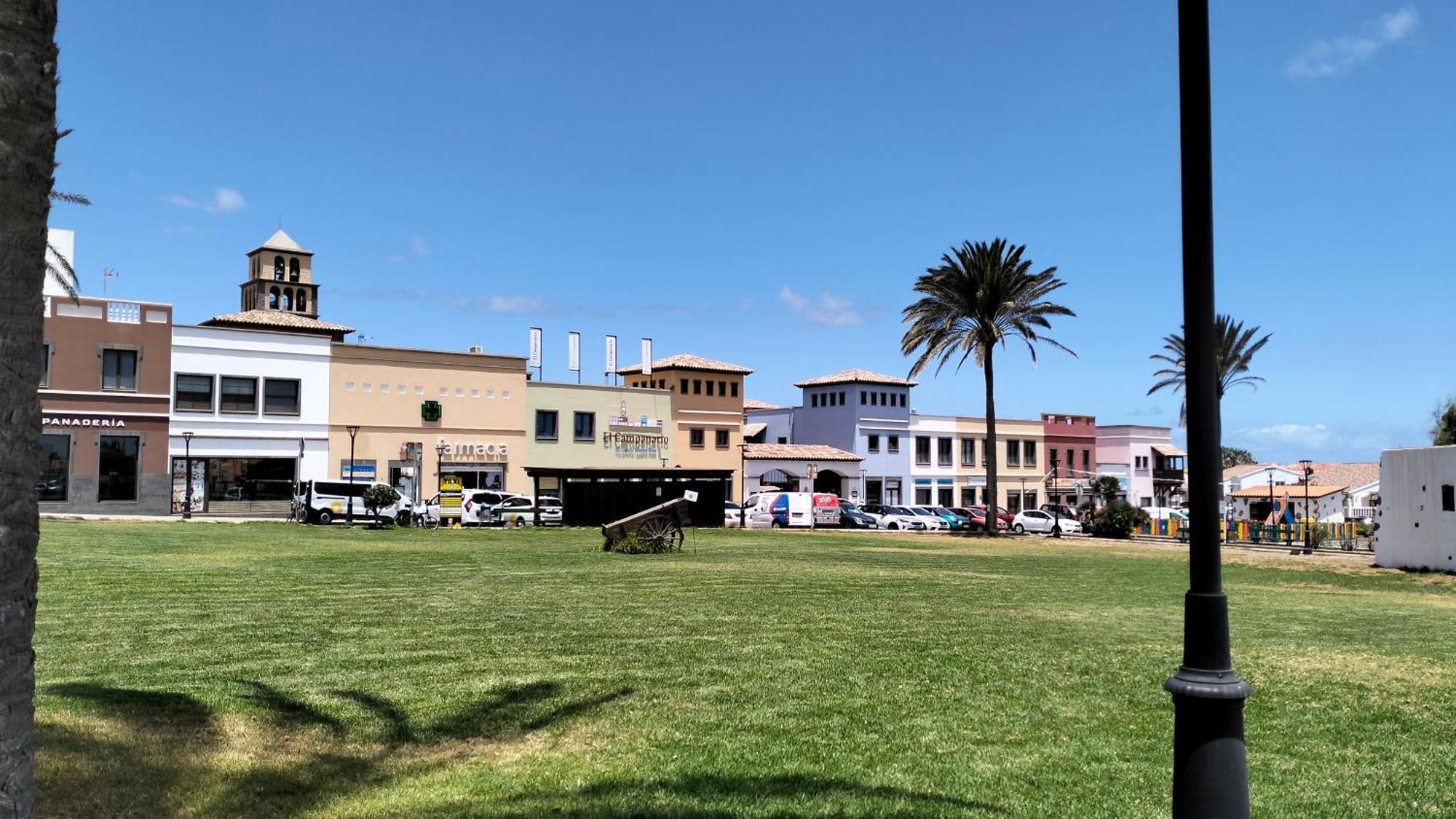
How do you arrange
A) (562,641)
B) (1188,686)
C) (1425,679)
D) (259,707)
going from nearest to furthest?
(1188,686)
(259,707)
(1425,679)
(562,641)

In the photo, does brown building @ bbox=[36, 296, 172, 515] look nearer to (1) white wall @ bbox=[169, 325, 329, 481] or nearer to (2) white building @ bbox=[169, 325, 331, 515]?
(2) white building @ bbox=[169, 325, 331, 515]

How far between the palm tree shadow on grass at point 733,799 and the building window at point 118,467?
182ft

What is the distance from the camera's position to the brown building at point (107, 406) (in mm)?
52438

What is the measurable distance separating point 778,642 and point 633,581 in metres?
8.04

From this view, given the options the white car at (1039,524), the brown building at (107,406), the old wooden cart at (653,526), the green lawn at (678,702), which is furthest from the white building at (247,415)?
the green lawn at (678,702)

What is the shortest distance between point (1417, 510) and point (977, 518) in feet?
115

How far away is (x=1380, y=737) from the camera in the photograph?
8250 millimetres

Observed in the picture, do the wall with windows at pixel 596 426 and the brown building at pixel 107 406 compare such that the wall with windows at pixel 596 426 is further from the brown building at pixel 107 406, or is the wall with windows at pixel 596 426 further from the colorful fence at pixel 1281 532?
the colorful fence at pixel 1281 532

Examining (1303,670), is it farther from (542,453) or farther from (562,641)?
(542,453)

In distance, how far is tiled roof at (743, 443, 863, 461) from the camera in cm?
8219

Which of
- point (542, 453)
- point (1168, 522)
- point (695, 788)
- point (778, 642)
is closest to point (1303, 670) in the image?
point (778, 642)

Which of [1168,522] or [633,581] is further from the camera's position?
[1168,522]

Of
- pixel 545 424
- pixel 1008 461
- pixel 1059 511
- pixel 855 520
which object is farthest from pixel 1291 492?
pixel 545 424

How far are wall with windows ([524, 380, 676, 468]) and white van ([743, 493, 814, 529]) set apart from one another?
15588mm
